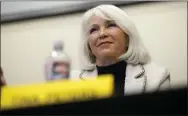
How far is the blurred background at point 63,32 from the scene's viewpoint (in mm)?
1051

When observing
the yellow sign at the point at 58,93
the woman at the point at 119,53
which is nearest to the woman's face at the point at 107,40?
the woman at the point at 119,53

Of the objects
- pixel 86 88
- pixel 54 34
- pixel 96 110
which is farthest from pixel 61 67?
pixel 96 110

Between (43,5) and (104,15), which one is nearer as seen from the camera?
(104,15)

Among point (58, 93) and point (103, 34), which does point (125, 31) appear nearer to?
point (103, 34)

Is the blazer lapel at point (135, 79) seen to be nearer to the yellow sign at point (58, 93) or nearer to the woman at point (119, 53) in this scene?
the woman at point (119, 53)

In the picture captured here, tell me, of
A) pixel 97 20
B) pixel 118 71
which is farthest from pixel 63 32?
pixel 118 71

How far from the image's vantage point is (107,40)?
1032mm

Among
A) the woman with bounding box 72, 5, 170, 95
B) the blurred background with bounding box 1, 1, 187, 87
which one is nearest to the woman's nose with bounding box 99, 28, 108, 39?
the woman with bounding box 72, 5, 170, 95

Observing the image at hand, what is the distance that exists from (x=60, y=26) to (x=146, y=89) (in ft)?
1.19

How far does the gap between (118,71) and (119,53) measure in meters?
0.05

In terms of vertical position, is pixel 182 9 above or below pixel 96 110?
above

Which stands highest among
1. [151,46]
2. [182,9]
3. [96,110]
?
[182,9]

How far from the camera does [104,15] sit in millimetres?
1062

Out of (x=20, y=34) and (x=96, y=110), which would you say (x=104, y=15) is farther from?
(x=96, y=110)
